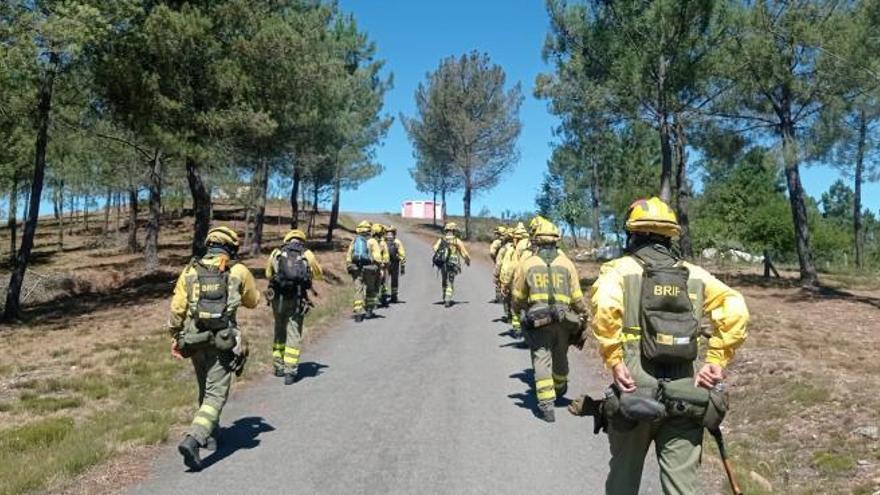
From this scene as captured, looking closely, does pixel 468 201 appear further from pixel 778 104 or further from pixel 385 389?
pixel 385 389

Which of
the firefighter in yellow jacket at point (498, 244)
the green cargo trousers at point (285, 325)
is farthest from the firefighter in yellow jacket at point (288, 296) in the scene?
the firefighter in yellow jacket at point (498, 244)

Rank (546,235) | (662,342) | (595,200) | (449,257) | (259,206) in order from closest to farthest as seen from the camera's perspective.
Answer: (662,342) → (546,235) → (449,257) → (259,206) → (595,200)

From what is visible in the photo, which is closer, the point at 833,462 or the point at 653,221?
the point at 653,221

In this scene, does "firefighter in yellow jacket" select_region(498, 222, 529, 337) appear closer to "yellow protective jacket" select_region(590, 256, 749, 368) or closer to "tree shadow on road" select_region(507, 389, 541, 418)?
"tree shadow on road" select_region(507, 389, 541, 418)

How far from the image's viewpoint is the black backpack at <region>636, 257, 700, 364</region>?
4332 mm

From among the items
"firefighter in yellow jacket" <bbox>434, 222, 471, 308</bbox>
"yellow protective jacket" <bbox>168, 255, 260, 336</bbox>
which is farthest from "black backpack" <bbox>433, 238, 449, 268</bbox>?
"yellow protective jacket" <bbox>168, 255, 260, 336</bbox>

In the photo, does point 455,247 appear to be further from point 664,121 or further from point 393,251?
point 664,121

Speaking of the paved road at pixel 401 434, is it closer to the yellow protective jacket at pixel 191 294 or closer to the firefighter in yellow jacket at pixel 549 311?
the firefighter in yellow jacket at pixel 549 311

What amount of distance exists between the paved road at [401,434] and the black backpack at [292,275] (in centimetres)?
137

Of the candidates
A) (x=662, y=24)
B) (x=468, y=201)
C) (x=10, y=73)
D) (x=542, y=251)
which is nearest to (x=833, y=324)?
(x=662, y=24)

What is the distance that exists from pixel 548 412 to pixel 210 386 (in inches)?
147

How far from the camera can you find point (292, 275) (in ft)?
35.3

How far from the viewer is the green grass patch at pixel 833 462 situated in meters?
6.25

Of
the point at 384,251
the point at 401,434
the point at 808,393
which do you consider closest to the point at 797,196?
the point at 384,251
